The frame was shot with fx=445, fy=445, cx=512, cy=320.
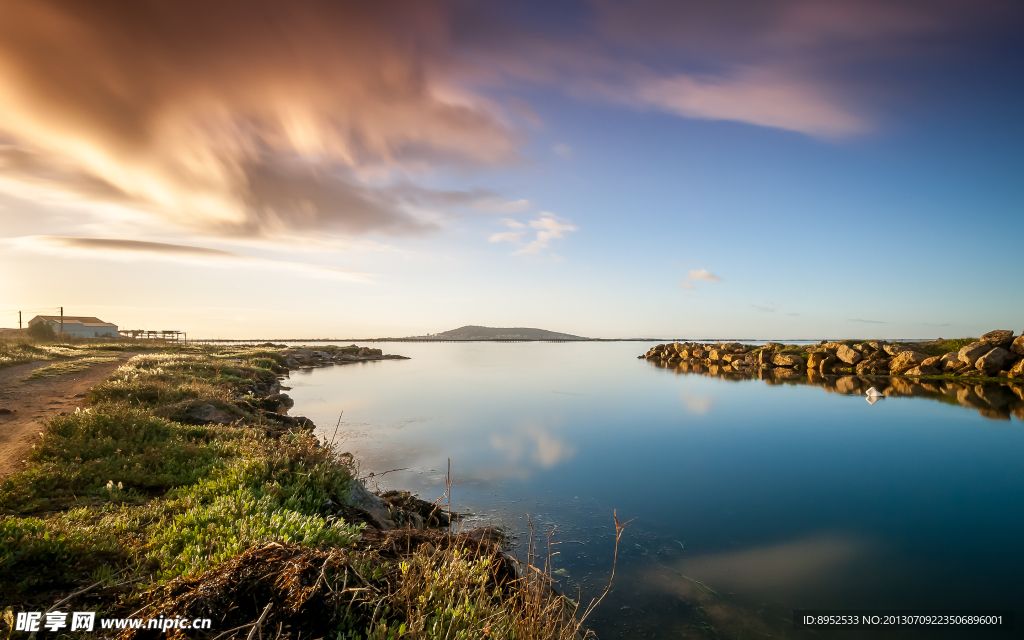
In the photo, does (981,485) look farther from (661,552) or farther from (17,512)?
(17,512)

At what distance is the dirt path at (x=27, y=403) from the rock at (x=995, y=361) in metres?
42.1

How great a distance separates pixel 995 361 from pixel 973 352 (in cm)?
118

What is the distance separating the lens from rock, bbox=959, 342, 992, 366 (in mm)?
27719

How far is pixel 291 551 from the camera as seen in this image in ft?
12.9

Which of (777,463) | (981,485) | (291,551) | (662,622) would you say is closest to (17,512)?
(291,551)

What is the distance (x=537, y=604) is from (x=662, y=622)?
330 centimetres

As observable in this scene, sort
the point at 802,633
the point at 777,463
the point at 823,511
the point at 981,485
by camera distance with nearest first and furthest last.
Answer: the point at 802,633 < the point at 823,511 < the point at 981,485 < the point at 777,463

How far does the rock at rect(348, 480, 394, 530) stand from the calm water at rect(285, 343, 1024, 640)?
94.4 inches

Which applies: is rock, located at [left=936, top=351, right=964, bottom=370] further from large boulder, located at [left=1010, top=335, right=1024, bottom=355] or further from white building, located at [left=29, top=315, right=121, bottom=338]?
white building, located at [left=29, top=315, right=121, bottom=338]

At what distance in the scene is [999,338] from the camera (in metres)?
28.3

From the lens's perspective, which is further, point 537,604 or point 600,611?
point 600,611

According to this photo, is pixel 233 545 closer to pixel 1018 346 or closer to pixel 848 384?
pixel 848 384

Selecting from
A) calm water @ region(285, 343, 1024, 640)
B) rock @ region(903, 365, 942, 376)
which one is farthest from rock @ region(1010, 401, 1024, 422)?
rock @ region(903, 365, 942, 376)

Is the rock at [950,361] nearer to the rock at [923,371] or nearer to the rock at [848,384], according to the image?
the rock at [923,371]
